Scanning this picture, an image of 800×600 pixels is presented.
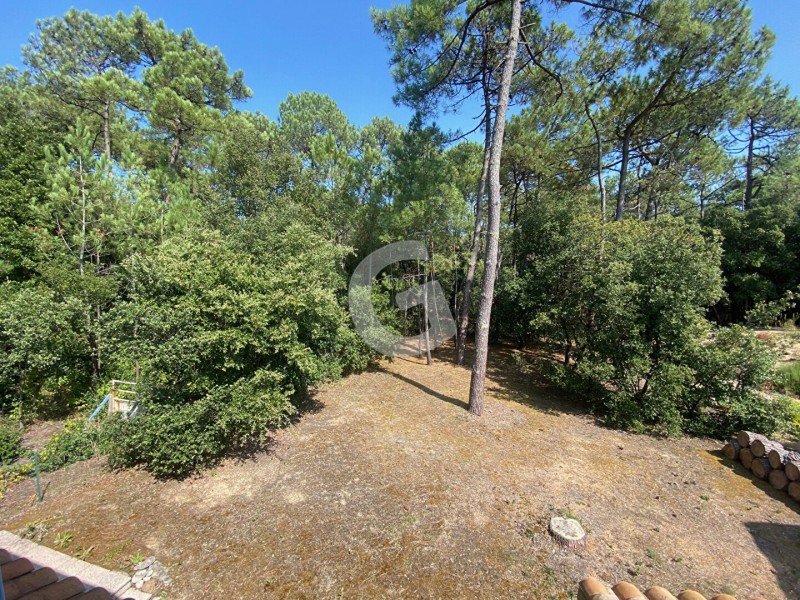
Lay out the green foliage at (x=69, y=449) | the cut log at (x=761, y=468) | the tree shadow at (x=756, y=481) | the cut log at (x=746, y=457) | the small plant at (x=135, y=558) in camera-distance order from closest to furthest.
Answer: the small plant at (x=135, y=558)
the tree shadow at (x=756, y=481)
the cut log at (x=761, y=468)
the cut log at (x=746, y=457)
the green foliage at (x=69, y=449)

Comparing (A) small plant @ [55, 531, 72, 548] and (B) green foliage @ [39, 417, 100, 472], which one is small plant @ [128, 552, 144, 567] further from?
(B) green foliage @ [39, 417, 100, 472]

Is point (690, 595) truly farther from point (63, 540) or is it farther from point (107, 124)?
point (107, 124)

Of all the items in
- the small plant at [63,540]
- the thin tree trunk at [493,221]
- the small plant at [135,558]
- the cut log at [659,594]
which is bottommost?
the small plant at [63,540]

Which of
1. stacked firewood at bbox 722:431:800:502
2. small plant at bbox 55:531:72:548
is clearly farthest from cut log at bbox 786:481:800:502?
small plant at bbox 55:531:72:548

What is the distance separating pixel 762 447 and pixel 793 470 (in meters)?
0.40

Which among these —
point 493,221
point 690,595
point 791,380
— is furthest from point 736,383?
point 690,595

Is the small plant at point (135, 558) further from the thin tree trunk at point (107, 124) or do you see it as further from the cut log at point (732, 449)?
the thin tree trunk at point (107, 124)

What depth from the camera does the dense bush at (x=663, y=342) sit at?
4875 mm

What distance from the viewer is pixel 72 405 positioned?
6.63 meters

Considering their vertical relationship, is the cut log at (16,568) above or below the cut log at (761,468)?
above

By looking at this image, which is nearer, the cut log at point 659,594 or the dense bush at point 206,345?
the cut log at point 659,594

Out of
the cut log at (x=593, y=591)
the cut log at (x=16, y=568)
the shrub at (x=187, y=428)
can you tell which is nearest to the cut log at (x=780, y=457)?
the cut log at (x=593, y=591)

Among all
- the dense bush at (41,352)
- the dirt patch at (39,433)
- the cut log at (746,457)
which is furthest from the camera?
the dense bush at (41,352)

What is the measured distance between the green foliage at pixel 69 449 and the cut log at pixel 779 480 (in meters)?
8.87
